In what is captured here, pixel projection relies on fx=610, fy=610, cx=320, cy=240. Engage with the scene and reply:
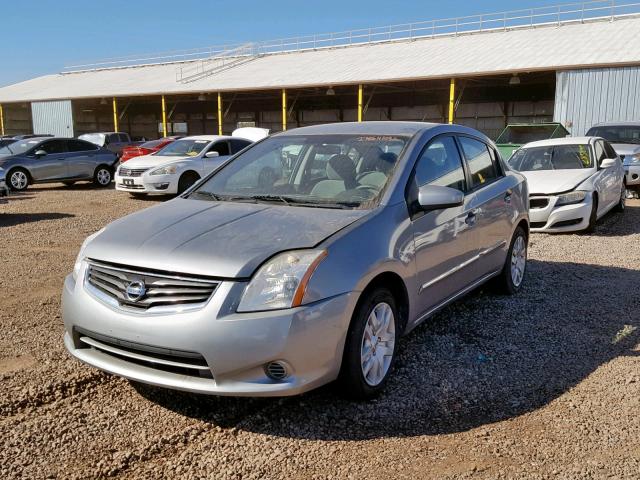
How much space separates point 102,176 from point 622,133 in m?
14.1

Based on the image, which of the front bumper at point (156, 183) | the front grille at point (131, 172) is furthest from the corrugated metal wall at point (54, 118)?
the front bumper at point (156, 183)

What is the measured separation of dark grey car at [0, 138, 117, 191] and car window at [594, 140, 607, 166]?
13.5 m

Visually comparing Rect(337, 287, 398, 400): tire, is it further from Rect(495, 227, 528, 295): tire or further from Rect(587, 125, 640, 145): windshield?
Rect(587, 125, 640, 145): windshield

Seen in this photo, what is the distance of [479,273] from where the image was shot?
4996 millimetres

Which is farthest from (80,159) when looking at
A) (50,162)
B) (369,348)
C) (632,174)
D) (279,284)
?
(279,284)

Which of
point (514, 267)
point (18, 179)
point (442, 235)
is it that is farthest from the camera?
point (18, 179)

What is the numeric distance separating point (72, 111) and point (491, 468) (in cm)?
3915

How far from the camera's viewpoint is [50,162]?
16781 millimetres

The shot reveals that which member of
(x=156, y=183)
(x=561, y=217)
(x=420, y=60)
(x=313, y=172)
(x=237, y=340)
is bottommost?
(x=156, y=183)

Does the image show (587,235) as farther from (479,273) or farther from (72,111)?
(72,111)

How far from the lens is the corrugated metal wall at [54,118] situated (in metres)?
37.7

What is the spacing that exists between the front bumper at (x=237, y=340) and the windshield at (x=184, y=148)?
12.0m

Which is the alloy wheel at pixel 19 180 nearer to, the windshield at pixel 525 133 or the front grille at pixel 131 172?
the front grille at pixel 131 172

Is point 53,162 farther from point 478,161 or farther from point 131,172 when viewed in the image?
point 478,161
